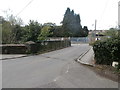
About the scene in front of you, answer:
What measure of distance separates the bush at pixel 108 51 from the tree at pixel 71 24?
67.7 meters

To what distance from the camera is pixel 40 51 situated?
104ft

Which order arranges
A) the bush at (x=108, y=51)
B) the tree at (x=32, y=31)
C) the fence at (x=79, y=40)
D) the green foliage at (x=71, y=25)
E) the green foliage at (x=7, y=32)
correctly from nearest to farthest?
the bush at (x=108, y=51), the tree at (x=32, y=31), the green foliage at (x=7, y=32), the fence at (x=79, y=40), the green foliage at (x=71, y=25)

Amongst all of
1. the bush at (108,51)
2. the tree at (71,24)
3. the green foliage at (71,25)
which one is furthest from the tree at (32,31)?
the tree at (71,24)

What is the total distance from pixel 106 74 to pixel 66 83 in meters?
3.22

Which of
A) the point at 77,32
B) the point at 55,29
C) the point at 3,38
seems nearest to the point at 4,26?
the point at 3,38

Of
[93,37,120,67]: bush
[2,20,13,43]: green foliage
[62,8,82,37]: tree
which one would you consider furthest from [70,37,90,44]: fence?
[93,37,120,67]: bush

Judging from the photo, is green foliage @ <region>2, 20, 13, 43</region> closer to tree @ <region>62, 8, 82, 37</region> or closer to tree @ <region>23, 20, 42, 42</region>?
tree @ <region>23, 20, 42, 42</region>

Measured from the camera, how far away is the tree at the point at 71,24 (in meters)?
84.8

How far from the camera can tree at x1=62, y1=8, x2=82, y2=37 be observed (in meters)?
84.8

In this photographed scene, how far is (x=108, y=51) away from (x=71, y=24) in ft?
237

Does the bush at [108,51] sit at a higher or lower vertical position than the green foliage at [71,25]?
lower

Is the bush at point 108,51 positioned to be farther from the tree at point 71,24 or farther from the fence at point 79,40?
the tree at point 71,24

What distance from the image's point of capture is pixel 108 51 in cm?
1473

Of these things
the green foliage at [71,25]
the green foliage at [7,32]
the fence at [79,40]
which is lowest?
the fence at [79,40]
